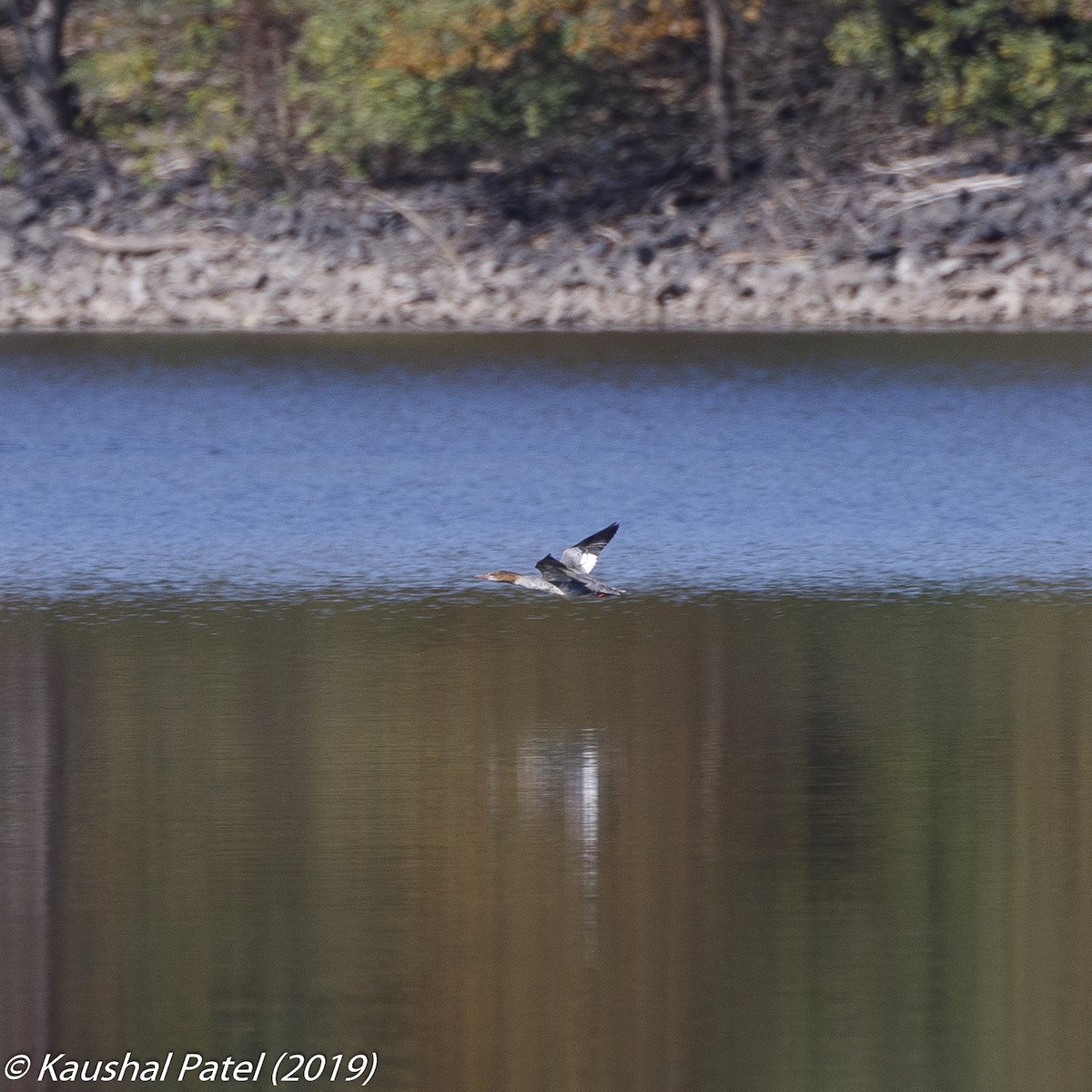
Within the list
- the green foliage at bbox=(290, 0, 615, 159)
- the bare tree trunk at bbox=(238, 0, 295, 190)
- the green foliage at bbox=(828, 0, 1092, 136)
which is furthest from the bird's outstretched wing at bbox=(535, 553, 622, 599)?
the bare tree trunk at bbox=(238, 0, 295, 190)

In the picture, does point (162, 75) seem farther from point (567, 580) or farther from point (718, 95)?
point (567, 580)

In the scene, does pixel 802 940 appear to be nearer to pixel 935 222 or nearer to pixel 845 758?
pixel 845 758

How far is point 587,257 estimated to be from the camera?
31.5 m

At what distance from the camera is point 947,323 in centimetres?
3006

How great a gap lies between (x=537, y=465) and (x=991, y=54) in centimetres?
1628

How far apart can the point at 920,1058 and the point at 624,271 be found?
975 inches

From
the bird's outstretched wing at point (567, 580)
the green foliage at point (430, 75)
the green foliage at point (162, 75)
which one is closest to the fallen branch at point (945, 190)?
the green foliage at point (430, 75)

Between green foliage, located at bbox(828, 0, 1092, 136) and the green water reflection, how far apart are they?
66.8 ft

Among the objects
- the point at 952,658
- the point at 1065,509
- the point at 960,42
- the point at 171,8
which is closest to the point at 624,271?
the point at 960,42

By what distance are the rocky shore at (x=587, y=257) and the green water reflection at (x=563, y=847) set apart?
17.3m

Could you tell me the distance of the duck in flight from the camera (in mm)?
12867

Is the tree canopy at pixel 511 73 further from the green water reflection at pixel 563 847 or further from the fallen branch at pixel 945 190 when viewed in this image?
the green water reflection at pixel 563 847

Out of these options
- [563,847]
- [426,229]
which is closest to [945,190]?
[426,229]

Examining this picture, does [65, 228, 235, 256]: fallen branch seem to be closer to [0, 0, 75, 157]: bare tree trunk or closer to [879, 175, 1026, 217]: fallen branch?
[0, 0, 75, 157]: bare tree trunk
